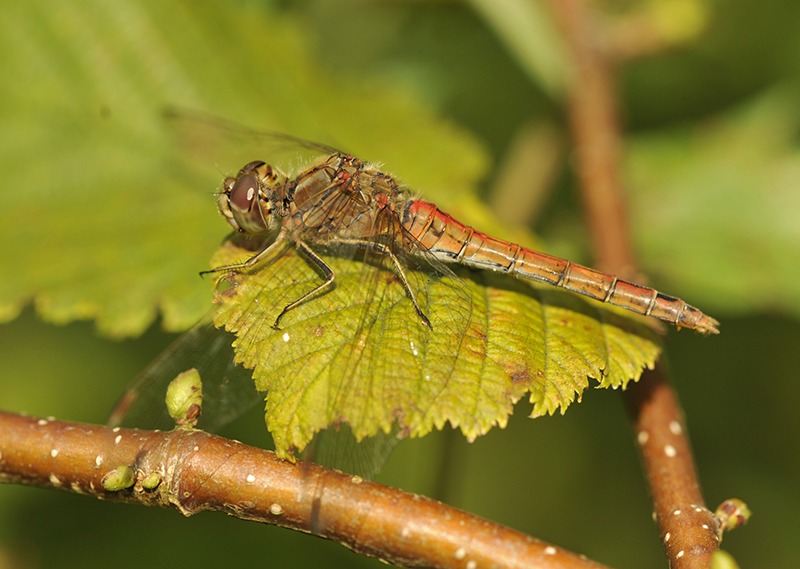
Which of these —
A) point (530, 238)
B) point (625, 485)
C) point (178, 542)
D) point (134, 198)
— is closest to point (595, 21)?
point (530, 238)

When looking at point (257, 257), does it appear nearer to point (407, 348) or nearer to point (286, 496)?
point (407, 348)

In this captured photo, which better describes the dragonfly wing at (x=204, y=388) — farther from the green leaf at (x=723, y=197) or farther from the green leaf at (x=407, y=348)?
the green leaf at (x=723, y=197)

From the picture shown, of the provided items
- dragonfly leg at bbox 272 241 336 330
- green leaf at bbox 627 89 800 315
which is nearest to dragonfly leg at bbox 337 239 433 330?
dragonfly leg at bbox 272 241 336 330

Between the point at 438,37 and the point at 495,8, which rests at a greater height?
the point at 438,37

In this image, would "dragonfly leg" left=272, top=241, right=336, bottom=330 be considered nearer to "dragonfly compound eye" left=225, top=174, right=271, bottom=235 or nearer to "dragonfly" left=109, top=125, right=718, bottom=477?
"dragonfly" left=109, top=125, right=718, bottom=477

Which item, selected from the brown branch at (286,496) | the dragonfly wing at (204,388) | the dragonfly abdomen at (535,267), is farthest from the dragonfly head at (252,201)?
the brown branch at (286,496)

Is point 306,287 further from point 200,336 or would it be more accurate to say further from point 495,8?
point 495,8
